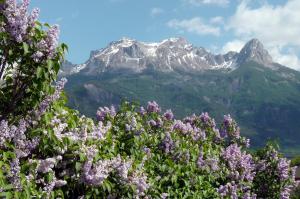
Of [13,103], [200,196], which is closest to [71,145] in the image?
[13,103]

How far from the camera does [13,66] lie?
27.6ft

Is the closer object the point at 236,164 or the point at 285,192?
the point at 236,164

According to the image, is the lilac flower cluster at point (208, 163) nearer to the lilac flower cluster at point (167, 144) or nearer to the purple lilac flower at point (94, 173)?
the lilac flower cluster at point (167, 144)

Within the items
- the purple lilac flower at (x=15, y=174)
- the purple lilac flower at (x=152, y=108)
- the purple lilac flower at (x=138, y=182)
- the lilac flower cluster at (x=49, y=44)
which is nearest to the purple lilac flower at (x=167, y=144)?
the purple lilac flower at (x=152, y=108)

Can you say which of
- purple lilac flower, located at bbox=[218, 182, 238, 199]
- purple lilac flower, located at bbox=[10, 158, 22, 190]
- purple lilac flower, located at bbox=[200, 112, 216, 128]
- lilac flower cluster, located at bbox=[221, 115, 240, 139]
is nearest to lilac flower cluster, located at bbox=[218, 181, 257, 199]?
purple lilac flower, located at bbox=[218, 182, 238, 199]

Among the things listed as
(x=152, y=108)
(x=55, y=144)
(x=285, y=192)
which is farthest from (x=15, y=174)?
(x=285, y=192)

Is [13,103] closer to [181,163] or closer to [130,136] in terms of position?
[130,136]

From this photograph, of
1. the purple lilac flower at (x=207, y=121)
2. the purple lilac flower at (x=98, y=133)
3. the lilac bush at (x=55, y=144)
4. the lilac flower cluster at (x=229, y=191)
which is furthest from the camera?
the purple lilac flower at (x=207, y=121)

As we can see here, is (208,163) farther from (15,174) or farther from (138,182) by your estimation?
(15,174)

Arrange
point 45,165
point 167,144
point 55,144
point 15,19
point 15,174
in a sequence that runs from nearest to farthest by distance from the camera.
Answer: point 15,174, point 15,19, point 45,165, point 55,144, point 167,144

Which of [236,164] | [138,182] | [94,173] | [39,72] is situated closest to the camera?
[39,72]

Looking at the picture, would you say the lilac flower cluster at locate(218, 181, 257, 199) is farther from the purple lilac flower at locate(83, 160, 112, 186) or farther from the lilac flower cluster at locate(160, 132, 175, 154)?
the purple lilac flower at locate(83, 160, 112, 186)

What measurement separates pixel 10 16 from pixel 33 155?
91.6 inches

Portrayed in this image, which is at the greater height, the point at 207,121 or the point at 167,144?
the point at 207,121
